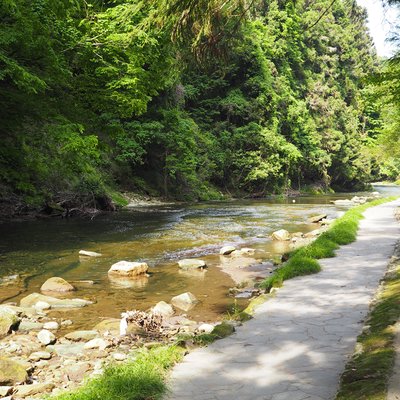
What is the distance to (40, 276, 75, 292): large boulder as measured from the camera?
30.0 feet

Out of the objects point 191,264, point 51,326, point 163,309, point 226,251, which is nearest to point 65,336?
point 51,326

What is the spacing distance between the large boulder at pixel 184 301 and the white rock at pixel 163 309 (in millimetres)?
337

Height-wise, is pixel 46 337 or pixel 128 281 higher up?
pixel 46 337

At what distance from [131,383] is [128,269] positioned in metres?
6.63

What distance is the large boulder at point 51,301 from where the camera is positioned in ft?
26.5

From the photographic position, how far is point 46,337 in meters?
6.21

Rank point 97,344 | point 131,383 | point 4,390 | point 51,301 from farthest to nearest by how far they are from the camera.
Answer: point 51,301, point 97,344, point 4,390, point 131,383

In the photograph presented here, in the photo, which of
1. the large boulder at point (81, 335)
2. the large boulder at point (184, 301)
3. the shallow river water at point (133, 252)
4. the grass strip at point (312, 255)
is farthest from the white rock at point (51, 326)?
the grass strip at point (312, 255)

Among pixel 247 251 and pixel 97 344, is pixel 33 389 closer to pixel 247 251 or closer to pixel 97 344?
pixel 97 344

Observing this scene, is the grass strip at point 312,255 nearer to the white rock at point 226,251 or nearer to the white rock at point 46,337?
the white rock at point 226,251

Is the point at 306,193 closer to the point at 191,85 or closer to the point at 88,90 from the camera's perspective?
the point at 191,85

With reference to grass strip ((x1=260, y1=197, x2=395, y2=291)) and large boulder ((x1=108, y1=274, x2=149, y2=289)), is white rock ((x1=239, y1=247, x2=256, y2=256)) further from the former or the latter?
large boulder ((x1=108, y1=274, x2=149, y2=289))

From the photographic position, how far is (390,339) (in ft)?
15.1

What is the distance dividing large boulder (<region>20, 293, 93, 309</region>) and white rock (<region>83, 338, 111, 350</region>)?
2.22 metres
